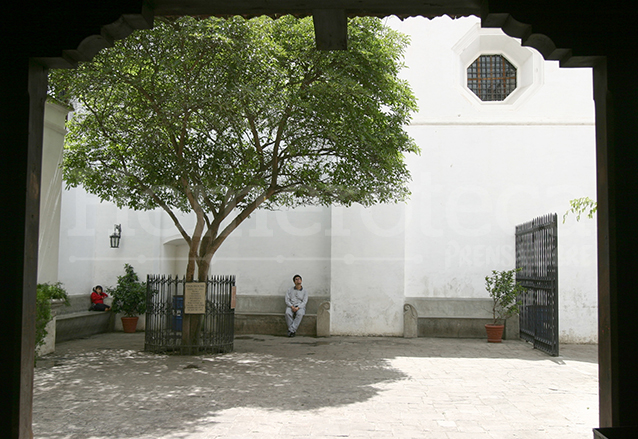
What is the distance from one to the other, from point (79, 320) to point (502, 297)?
33.1ft

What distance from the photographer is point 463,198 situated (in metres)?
14.4

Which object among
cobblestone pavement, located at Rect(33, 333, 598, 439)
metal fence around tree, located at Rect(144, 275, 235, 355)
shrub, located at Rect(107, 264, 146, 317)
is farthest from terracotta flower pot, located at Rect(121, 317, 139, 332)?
metal fence around tree, located at Rect(144, 275, 235, 355)

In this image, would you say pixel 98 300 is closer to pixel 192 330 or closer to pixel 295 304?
pixel 192 330

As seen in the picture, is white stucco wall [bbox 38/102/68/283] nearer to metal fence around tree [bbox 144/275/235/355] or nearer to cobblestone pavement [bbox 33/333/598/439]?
cobblestone pavement [bbox 33/333/598/439]

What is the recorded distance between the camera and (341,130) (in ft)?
32.5

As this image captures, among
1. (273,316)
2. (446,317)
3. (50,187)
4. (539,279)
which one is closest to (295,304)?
(273,316)

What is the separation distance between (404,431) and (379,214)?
28.4ft

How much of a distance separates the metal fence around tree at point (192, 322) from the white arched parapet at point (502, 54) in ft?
26.6

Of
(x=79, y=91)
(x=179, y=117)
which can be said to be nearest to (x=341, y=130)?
(x=179, y=117)

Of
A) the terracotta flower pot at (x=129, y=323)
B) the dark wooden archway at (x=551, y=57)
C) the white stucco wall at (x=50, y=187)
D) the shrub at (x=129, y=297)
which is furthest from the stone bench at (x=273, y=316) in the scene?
the dark wooden archway at (x=551, y=57)

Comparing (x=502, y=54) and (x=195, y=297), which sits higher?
(x=502, y=54)

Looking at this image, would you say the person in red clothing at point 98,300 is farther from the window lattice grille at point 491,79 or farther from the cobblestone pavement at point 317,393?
the window lattice grille at point 491,79

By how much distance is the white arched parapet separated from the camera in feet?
47.3

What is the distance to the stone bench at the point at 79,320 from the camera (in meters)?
13.1
